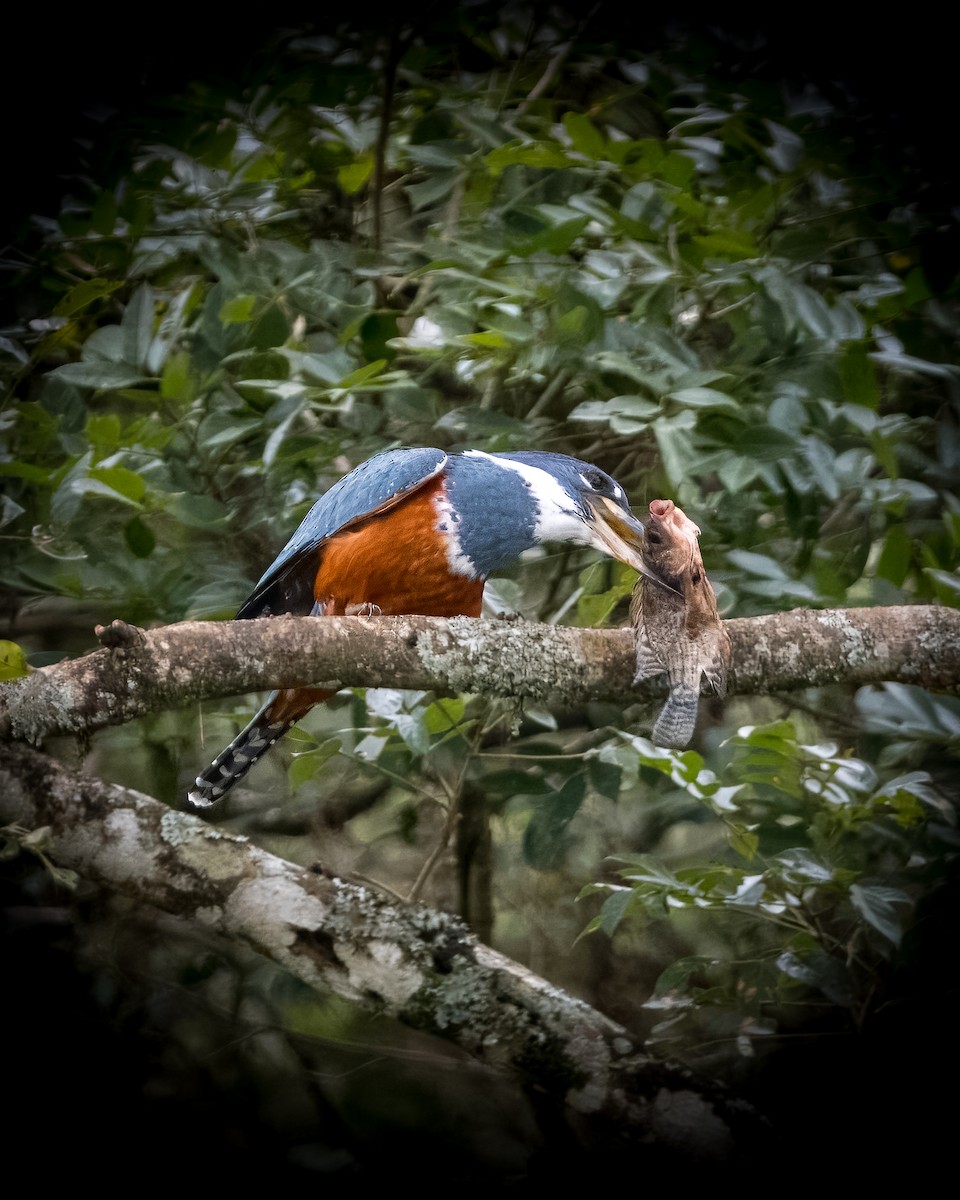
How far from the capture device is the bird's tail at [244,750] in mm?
2439

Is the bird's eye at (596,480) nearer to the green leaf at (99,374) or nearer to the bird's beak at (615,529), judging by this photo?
the bird's beak at (615,529)

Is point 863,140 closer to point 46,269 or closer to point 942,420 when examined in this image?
point 942,420

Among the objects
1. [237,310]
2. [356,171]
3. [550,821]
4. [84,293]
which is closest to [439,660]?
[550,821]

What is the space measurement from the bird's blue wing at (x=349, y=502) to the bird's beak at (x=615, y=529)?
36cm

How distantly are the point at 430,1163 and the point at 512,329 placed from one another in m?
1.99

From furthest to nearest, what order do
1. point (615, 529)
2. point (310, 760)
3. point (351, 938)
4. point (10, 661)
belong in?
1. point (310, 760)
2. point (615, 529)
3. point (351, 938)
4. point (10, 661)

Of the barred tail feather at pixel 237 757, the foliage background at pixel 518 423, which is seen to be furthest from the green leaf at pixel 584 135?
the barred tail feather at pixel 237 757

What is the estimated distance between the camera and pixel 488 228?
2436 millimetres

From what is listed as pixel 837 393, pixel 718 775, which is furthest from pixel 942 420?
pixel 718 775

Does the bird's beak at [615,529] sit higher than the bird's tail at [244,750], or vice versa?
the bird's beak at [615,529]

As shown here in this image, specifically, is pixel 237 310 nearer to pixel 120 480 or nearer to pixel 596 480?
pixel 120 480

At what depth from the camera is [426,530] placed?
2.36m

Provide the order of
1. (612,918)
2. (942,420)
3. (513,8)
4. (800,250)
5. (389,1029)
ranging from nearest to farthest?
(612,918), (800,250), (942,420), (513,8), (389,1029)

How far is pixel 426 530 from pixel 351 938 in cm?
83
